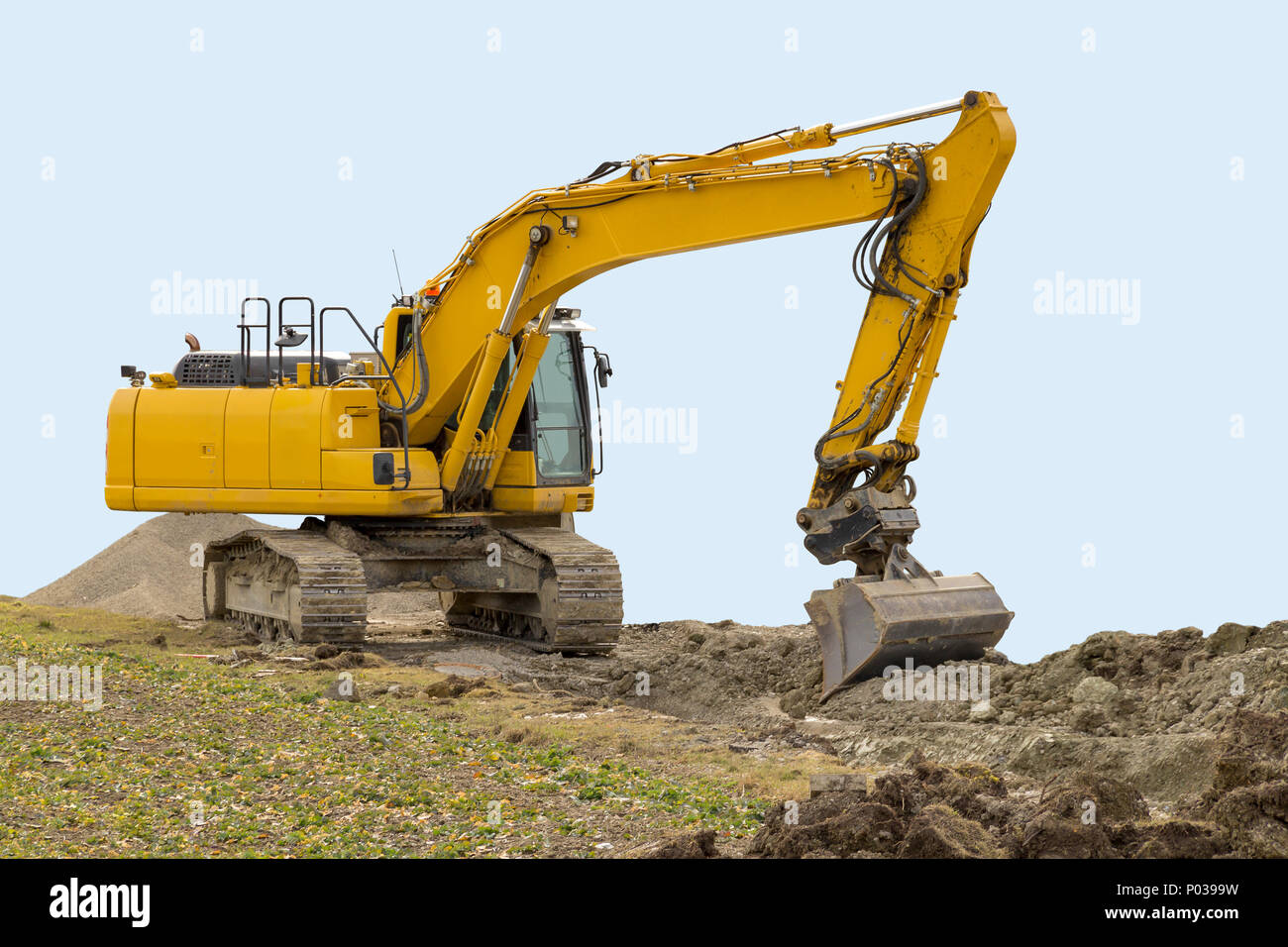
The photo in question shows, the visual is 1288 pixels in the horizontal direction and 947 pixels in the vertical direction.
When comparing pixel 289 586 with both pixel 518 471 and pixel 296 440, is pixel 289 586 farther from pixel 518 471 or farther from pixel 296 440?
pixel 518 471

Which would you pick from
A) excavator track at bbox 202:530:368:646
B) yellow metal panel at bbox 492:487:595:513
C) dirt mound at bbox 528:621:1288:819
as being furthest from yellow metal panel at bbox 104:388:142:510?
dirt mound at bbox 528:621:1288:819

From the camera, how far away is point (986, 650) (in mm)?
11445

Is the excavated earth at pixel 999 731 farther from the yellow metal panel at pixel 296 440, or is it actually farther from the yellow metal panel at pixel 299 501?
the yellow metal panel at pixel 296 440

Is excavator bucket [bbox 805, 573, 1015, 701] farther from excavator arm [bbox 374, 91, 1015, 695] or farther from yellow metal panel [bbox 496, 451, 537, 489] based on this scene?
yellow metal panel [bbox 496, 451, 537, 489]

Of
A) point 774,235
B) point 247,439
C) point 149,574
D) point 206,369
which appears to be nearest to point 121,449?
point 206,369

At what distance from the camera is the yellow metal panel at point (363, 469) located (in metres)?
14.1

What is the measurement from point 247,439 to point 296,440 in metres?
0.54

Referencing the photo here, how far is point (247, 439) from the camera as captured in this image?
48.0 ft

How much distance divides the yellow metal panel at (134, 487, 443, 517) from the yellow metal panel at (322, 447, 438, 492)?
56 mm

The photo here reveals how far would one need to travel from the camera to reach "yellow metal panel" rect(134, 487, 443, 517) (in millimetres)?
14148

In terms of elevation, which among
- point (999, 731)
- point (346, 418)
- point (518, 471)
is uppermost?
point (346, 418)

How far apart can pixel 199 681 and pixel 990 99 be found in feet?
22.4

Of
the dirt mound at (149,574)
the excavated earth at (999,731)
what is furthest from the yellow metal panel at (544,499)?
the dirt mound at (149,574)

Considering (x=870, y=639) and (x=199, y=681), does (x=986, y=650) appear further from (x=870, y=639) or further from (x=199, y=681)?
(x=199, y=681)
